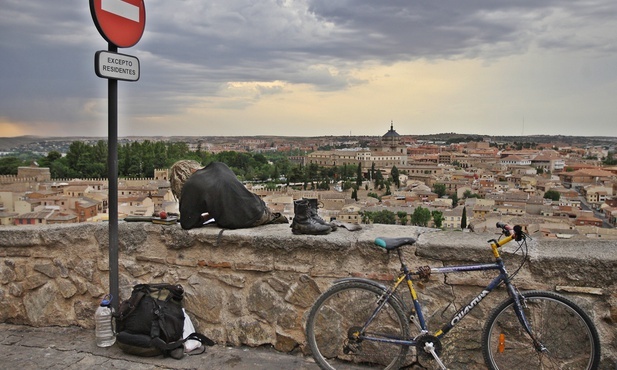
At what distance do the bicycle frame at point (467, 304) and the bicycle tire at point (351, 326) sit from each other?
29 millimetres

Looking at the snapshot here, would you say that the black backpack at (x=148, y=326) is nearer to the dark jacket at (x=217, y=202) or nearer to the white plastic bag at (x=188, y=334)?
the white plastic bag at (x=188, y=334)

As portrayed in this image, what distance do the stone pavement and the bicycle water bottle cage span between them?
2.56ft

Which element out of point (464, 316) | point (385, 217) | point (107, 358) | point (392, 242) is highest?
point (392, 242)

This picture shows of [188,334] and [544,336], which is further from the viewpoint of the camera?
[188,334]

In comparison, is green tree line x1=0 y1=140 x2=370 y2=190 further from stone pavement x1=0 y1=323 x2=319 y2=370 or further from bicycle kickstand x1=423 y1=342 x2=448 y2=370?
bicycle kickstand x1=423 y1=342 x2=448 y2=370

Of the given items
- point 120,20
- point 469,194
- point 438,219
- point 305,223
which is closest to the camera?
point 120,20

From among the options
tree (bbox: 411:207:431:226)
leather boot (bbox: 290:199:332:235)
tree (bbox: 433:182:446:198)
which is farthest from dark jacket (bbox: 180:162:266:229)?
tree (bbox: 433:182:446:198)

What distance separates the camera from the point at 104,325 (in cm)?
287

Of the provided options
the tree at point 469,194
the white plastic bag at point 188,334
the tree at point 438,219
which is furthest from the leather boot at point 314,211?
the tree at point 469,194

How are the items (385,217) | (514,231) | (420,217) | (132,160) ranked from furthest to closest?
(132,160)
(420,217)
(385,217)
(514,231)

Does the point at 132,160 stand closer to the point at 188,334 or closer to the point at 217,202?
the point at 217,202

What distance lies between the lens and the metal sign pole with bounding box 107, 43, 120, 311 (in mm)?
2711

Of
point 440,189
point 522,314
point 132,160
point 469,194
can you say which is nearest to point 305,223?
point 522,314

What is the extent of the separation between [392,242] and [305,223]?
559mm
